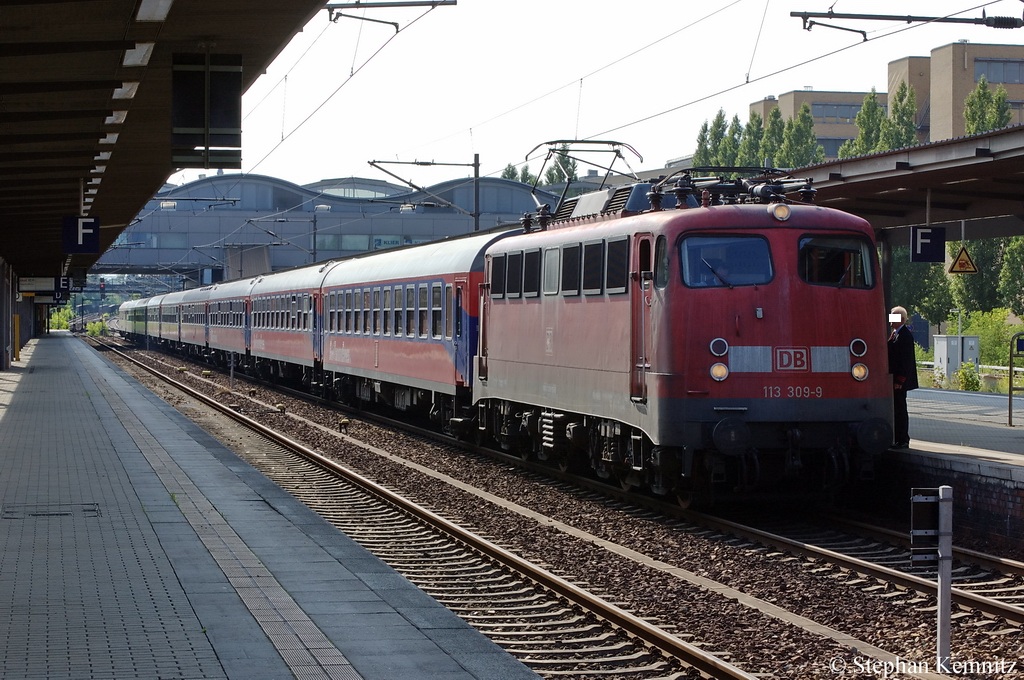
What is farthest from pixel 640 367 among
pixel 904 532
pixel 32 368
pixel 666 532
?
pixel 32 368

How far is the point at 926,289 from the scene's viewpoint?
2183 inches

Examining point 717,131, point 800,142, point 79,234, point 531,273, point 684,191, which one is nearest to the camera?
point 684,191

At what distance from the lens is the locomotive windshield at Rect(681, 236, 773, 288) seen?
1273cm

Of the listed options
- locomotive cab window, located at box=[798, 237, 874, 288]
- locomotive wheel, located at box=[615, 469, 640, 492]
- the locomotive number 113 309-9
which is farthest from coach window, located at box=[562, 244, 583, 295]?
the locomotive number 113 309-9

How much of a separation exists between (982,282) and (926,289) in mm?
4827

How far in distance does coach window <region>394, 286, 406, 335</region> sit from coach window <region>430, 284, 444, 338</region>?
2.14 meters

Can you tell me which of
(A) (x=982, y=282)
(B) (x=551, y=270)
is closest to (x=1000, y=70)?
(A) (x=982, y=282)

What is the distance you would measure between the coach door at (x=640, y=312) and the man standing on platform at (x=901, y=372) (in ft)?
11.1

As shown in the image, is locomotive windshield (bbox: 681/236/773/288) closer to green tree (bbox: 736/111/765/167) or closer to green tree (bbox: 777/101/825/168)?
green tree (bbox: 777/101/825/168)

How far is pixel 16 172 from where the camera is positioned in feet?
65.0

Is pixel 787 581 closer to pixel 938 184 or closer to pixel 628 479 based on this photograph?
pixel 628 479

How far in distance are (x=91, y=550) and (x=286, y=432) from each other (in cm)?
1327

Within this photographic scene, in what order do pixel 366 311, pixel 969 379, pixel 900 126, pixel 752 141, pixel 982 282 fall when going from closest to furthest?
pixel 366 311
pixel 969 379
pixel 982 282
pixel 900 126
pixel 752 141

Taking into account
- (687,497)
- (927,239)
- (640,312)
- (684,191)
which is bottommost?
(687,497)
